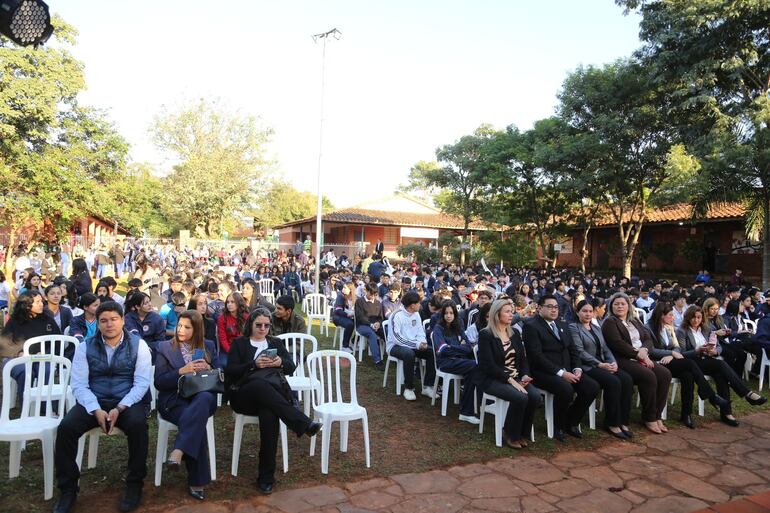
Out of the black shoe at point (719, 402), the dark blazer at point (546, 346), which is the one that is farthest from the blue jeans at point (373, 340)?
the black shoe at point (719, 402)

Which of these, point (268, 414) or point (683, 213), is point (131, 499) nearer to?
point (268, 414)

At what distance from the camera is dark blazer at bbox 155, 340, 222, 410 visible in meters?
3.83

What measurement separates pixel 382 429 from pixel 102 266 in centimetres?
1692

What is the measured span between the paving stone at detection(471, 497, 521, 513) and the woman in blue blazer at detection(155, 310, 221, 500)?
1922mm

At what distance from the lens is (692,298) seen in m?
10.1

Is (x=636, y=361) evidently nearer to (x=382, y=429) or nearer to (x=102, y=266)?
(x=382, y=429)

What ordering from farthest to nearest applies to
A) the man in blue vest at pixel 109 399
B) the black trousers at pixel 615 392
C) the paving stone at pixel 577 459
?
the black trousers at pixel 615 392 < the paving stone at pixel 577 459 < the man in blue vest at pixel 109 399

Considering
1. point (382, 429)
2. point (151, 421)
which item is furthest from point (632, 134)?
point (151, 421)

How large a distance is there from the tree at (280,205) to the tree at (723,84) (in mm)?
16489

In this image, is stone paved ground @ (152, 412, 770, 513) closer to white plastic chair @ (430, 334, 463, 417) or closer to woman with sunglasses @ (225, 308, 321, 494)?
woman with sunglasses @ (225, 308, 321, 494)

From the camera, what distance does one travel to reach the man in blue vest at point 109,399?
3.37m

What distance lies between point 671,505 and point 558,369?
155cm

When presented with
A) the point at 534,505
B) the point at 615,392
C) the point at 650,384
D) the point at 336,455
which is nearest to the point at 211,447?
the point at 336,455

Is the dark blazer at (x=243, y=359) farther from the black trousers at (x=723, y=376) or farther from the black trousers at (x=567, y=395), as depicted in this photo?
the black trousers at (x=723, y=376)
